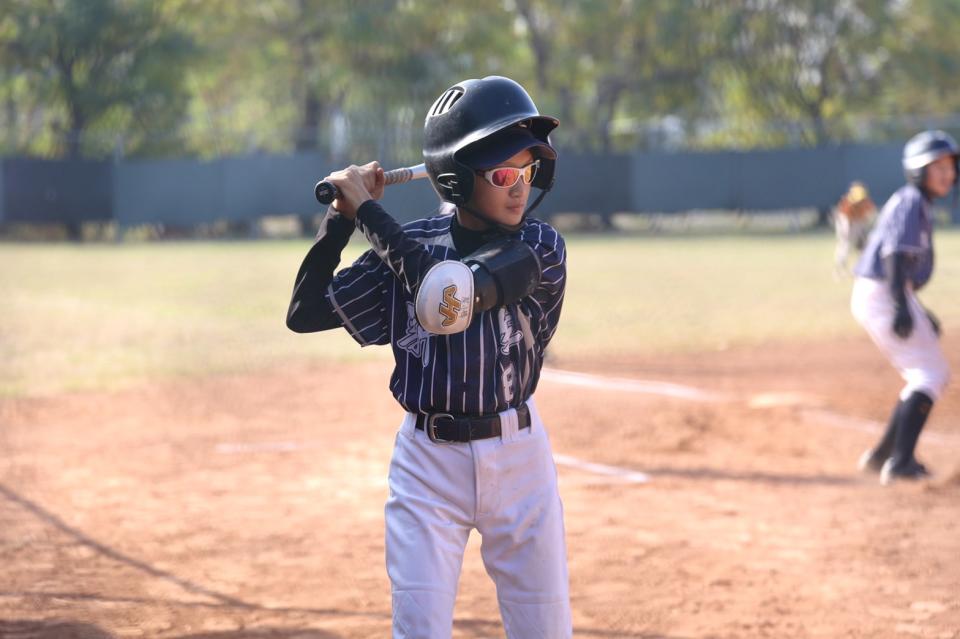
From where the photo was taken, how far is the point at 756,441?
25.5 ft

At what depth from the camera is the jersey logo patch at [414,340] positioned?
324 cm

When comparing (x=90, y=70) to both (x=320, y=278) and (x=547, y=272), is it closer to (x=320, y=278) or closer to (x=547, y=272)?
(x=320, y=278)

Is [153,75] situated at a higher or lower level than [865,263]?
higher

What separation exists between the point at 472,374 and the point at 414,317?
23 centimetres

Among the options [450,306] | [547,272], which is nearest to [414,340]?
[450,306]

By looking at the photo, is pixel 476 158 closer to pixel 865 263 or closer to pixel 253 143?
pixel 865 263

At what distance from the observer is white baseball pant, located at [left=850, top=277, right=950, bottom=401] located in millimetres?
6773

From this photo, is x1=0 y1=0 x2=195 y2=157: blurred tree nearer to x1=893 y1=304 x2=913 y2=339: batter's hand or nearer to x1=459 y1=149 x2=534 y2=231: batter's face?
x1=893 y1=304 x2=913 y2=339: batter's hand

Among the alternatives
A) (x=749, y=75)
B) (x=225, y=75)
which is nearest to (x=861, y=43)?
(x=749, y=75)

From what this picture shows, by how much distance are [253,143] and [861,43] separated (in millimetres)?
18888

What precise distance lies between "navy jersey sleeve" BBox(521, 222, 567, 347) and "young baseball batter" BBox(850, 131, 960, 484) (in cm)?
377

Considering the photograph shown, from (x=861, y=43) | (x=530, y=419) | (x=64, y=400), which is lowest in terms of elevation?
(x=64, y=400)

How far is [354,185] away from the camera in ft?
10.4

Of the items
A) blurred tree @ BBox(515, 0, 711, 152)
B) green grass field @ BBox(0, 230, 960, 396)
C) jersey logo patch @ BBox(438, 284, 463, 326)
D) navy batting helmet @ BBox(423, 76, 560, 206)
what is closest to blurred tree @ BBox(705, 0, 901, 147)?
blurred tree @ BBox(515, 0, 711, 152)
